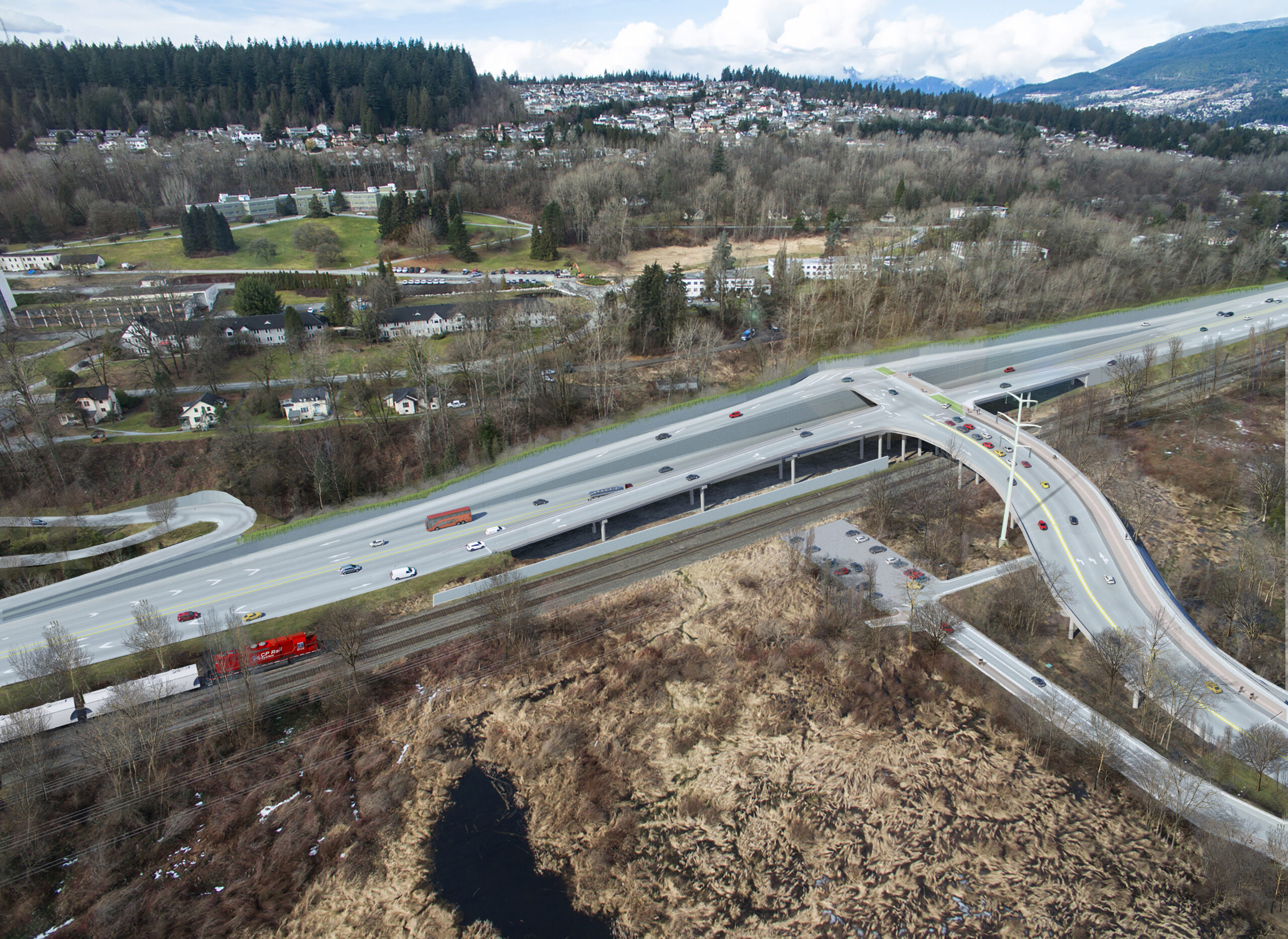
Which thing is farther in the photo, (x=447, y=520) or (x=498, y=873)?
(x=447, y=520)

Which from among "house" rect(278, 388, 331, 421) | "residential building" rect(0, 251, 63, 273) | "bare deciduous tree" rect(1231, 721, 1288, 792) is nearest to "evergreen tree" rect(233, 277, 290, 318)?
"house" rect(278, 388, 331, 421)

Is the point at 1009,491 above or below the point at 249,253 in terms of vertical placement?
below

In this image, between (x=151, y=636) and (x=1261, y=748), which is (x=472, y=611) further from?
(x=1261, y=748)

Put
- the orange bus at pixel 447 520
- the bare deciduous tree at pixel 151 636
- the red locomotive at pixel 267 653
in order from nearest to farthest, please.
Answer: the bare deciduous tree at pixel 151 636, the red locomotive at pixel 267 653, the orange bus at pixel 447 520

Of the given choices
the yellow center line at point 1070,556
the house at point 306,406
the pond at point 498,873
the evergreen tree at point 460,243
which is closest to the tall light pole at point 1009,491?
the yellow center line at point 1070,556

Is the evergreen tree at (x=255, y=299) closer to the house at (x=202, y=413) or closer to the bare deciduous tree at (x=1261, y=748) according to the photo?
the house at (x=202, y=413)

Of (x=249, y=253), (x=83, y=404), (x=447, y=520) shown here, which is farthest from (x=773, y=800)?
(x=249, y=253)
